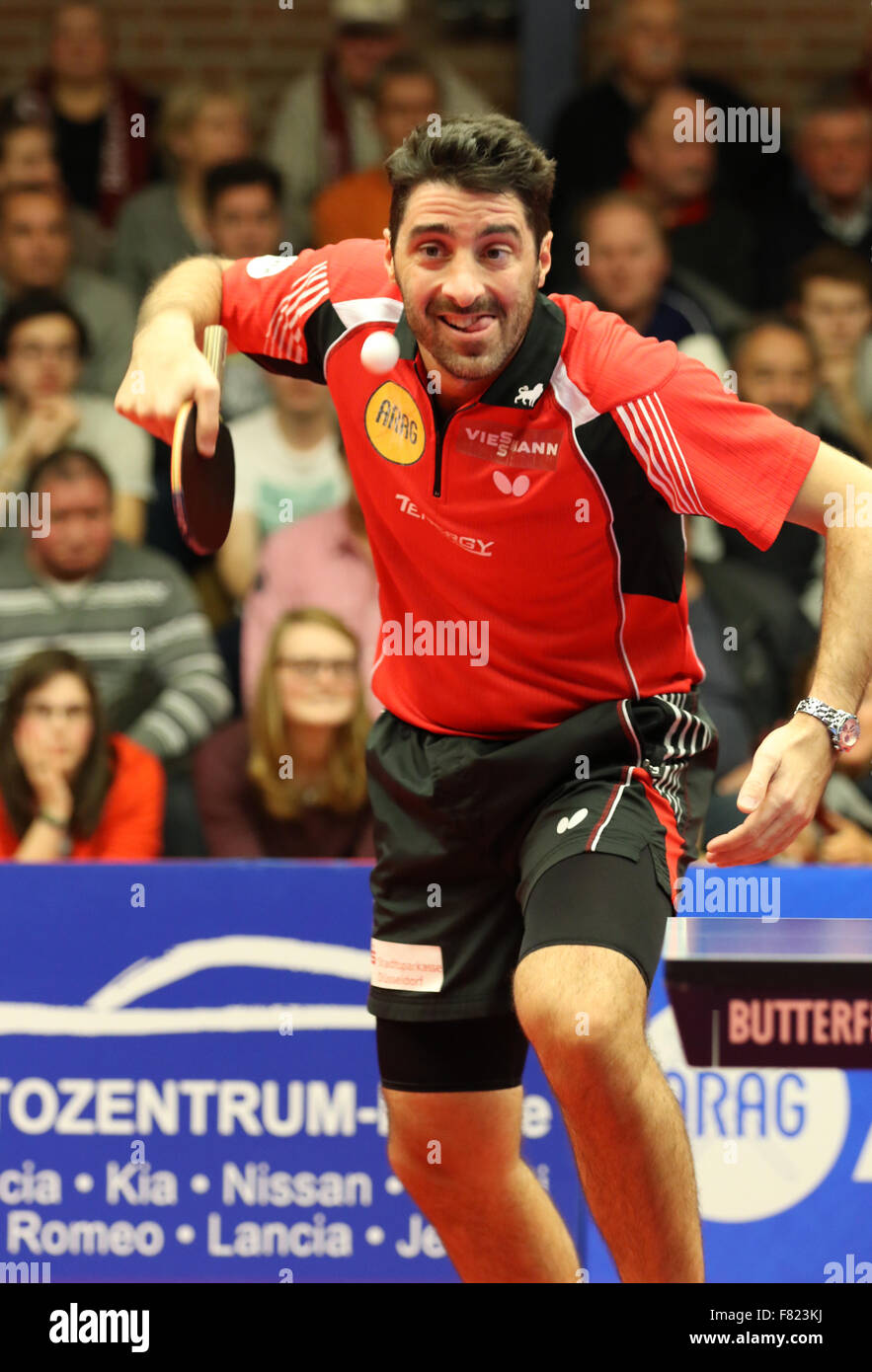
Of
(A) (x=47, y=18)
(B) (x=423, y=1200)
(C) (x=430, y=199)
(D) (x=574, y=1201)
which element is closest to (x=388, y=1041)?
(B) (x=423, y=1200)

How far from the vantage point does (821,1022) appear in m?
4.34

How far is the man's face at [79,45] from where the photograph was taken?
721 cm

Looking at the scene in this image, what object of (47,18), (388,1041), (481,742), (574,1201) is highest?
(47,18)

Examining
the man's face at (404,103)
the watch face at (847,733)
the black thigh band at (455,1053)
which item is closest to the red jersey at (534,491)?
the watch face at (847,733)

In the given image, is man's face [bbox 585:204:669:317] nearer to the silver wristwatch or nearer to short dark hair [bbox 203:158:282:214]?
short dark hair [bbox 203:158:282:214]

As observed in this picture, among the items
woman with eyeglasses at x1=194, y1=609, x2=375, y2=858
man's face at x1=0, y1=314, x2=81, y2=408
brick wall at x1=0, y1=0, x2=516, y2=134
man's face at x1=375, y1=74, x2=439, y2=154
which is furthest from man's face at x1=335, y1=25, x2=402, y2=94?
woman with eyeglasses at x1=194, y1=609, x2=375, y2=858

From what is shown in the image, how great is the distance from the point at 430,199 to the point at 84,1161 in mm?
2397

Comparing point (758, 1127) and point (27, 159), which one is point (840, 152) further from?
point (758, 1127)

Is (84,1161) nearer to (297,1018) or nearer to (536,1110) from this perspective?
(297,1018)

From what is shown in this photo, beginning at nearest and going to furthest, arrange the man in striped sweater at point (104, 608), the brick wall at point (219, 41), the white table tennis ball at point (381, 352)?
1. the white table tennis ball at point (381, 352)
2. the man in striped sweater at point (104, 608)
3. the brick wall at point (219, 41)

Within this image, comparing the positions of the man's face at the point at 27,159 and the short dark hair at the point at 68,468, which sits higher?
the man's face at the point at 27,159

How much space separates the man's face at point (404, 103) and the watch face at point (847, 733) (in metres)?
4.32

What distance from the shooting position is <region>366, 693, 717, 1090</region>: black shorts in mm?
3242

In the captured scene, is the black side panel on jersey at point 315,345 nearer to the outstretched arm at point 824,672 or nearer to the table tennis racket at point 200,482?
the table tennis racket at point 200,482
